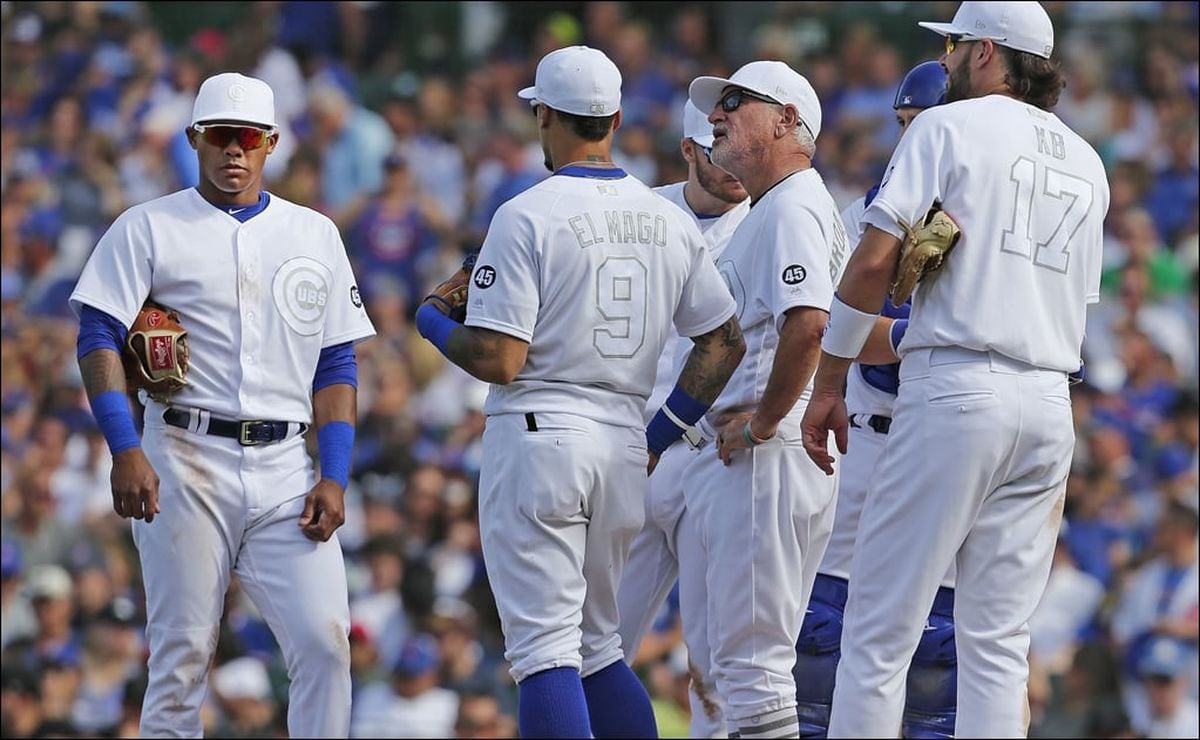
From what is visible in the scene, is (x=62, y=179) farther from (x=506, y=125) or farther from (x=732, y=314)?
(x=732, y=314)

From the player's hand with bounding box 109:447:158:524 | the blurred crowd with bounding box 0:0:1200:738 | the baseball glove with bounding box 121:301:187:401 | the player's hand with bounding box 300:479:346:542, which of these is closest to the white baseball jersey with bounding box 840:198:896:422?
the player's hand with bounding box 300:479:346:542

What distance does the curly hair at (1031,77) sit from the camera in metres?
5.18

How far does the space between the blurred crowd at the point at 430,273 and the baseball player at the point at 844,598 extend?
2998 millimetres

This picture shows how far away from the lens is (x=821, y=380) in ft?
16.9

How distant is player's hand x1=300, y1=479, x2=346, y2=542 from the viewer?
549 centimetres

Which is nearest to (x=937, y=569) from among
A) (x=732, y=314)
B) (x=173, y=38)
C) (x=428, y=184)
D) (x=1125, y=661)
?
(x=732, y=314)

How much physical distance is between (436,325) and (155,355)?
0.83m

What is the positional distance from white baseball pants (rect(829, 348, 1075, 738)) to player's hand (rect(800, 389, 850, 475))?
161 mm

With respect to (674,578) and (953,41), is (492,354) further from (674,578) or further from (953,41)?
(953,41)

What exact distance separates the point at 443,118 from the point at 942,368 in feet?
29.9

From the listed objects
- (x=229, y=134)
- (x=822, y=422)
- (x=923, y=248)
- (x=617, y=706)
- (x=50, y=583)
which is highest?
(x=229, y=134)

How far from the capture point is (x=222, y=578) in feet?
18.0

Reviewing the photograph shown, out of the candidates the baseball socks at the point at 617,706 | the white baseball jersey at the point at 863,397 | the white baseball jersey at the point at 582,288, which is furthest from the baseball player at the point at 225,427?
the white baseball jersey at the point at 863,397

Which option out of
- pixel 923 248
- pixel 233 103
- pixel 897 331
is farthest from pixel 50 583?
pixel 923 248
